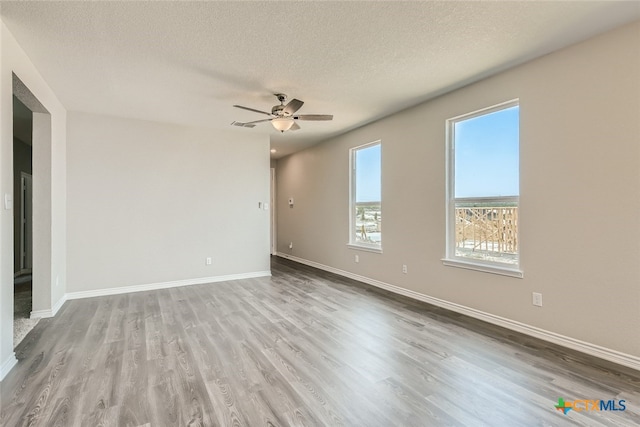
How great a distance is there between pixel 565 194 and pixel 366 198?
2.99m

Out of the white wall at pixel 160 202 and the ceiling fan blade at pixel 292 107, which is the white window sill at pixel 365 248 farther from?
the ceiling fan blade at pixel 292 107

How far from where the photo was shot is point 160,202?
4988mm

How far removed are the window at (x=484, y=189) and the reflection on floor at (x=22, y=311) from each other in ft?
15.3

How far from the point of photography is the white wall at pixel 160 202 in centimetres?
450

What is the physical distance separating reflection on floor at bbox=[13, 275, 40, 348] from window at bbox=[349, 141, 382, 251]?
4392mm

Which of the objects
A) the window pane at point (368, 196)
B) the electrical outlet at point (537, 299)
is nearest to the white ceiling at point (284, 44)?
the window pane at point (368, 196)

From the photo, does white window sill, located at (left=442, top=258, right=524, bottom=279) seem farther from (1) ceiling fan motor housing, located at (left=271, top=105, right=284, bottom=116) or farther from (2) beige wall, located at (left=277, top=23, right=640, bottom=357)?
(1) ceiling fan motor housing, located at (left=271, top=105, right=284, bottom=116)

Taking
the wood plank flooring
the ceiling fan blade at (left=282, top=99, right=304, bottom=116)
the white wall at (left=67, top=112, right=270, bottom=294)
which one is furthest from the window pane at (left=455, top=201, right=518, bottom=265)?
the white wall at (left=67, top=112, right=270, bottom=294)

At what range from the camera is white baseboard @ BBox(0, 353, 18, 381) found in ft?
7.44

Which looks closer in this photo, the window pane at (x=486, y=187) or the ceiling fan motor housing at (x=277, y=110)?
the window pane at (x=486, y=187)

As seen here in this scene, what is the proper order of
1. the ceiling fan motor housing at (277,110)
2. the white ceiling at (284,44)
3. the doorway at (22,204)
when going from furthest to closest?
1. the doorway at (22,204)
2. the ceiling fan motor housing at (277,110)
3. the white ceiling at (284,44)

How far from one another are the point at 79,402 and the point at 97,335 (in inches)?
50.2

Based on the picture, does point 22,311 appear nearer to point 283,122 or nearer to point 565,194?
point 283,122

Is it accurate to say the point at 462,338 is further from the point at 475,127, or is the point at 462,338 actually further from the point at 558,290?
the point at 475,127
